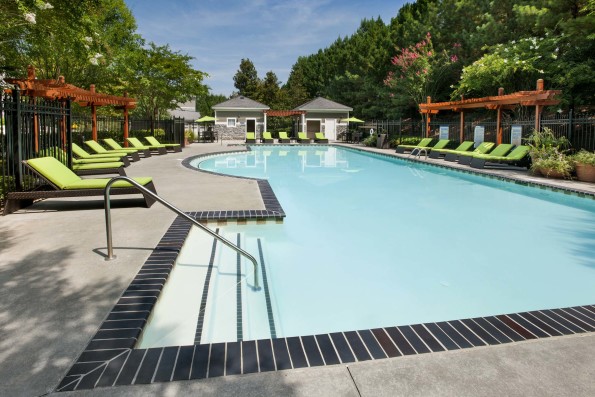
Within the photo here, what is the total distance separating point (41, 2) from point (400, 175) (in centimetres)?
1089

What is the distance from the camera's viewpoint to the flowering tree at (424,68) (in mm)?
30422

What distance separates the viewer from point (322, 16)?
29.6m

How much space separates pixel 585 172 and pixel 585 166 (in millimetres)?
176

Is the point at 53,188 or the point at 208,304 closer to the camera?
the point at 208,304

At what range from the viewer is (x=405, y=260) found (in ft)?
19.2

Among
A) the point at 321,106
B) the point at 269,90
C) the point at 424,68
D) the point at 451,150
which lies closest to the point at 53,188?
the point at 451,150

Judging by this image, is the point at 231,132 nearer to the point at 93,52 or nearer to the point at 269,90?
the point at 269,90

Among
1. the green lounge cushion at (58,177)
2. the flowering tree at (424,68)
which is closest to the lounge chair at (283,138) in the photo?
the flowering tree at (424,68)

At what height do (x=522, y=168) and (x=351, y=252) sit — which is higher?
(x=522, y=168)

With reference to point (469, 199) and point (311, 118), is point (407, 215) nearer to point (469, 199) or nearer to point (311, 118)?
point (469, 199)

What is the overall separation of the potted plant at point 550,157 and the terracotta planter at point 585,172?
0.25 meters

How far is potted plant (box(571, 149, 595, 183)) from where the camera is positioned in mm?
11320

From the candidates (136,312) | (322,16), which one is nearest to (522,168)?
(136,312)

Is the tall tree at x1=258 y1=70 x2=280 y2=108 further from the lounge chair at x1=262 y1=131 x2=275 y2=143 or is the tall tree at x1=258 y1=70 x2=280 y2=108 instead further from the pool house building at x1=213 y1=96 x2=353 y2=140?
the lounge chair at x1=262 y1=131 x2=275 y2=143
